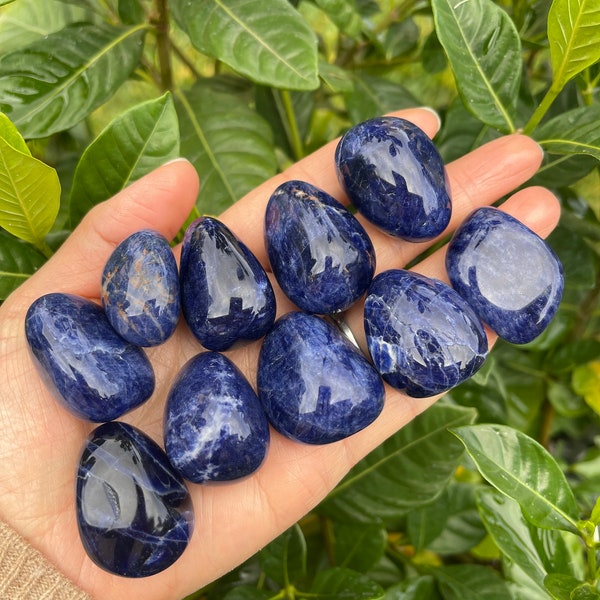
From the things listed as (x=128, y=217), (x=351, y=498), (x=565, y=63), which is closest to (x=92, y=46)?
(x=128, y=217)

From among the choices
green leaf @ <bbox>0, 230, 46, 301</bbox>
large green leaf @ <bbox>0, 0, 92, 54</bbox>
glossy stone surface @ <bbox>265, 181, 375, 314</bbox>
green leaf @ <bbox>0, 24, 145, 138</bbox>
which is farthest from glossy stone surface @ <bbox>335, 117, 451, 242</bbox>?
large green leaf @ <bbox>0, 0, 92, 54</bbox>

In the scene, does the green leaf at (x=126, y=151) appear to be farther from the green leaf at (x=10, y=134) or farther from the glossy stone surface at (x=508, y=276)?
the glossy stone surface at (x=508, y=276)

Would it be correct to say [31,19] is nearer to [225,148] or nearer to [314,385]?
[225,148]

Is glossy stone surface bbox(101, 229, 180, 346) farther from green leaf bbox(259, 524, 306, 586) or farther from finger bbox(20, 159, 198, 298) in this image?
green leaf bbox(259, 524, 306, 586)

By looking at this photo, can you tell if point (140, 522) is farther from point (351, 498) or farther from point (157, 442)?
point (351, 498)

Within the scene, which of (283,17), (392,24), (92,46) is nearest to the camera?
(283,17)

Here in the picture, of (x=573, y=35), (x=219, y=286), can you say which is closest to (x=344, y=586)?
(x=219, y=286)
